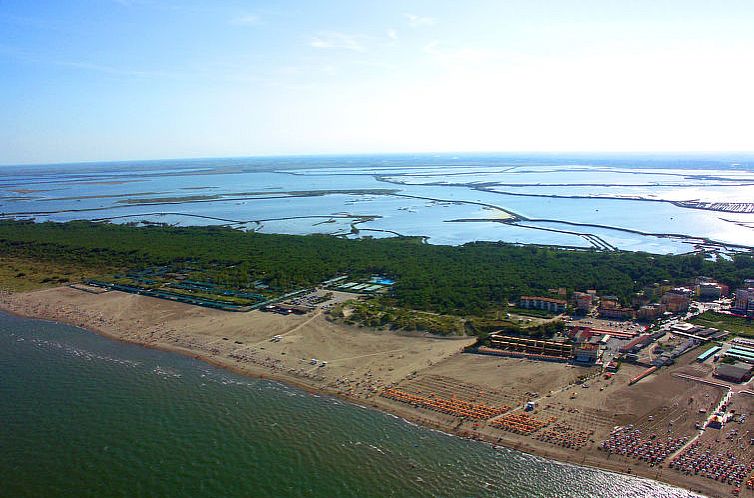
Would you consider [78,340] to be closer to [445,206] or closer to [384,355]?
[384,355]

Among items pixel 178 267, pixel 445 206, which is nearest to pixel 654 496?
pixel 178 267

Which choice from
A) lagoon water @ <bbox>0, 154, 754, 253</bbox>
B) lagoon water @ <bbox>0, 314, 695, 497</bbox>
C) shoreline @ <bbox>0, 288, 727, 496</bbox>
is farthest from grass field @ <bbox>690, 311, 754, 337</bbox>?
lagoon water @ <bbox>0, 154, 754, 253</bbox>

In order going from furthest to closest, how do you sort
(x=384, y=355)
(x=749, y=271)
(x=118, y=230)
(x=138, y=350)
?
(x=118, y=230) → (x=749, y=271) → (x=138, y=350) → (x=384, y=355)

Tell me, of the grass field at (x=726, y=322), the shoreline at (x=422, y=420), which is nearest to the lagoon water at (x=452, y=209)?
the grass field at (x=726, y=322)

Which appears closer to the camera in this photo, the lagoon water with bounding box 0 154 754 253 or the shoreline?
the shoreline

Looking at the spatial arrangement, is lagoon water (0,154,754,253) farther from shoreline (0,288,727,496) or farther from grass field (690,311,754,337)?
shoreline (0,288,727,496)

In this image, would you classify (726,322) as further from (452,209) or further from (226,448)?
(452,209)

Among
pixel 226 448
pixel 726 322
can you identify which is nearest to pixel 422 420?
pixel 226 448
